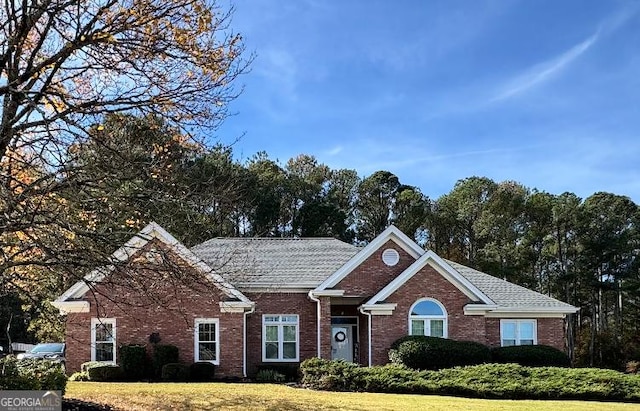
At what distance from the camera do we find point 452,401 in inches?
686

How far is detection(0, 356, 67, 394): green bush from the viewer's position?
38.9 feet

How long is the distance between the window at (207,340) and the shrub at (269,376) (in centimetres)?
164

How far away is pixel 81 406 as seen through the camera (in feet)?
43.7

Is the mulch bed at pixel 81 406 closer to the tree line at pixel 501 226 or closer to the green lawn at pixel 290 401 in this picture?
the green lawn at pixel 290 401

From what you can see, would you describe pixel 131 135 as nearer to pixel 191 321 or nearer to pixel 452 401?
pixel 452 401

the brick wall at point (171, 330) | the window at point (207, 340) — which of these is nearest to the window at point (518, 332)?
the brick wall at point (171, 330)

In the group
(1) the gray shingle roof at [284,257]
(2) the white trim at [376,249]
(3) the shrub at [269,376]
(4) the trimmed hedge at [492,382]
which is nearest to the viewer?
(4) the trimmed hedge at [492,382]

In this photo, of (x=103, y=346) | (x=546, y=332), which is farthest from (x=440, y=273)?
(x=103, y=346)

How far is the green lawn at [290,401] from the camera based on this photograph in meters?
15.1

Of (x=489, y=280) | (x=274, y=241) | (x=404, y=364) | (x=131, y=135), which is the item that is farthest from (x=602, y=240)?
(x=131, y=135)

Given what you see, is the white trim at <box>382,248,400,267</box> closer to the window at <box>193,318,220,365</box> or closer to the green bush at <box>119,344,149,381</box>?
the window at <box>193,318,220,365</box>

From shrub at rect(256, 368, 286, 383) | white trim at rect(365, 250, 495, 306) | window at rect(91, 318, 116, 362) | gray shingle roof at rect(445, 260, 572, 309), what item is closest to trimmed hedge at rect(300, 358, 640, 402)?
shrub at rect(256, 368, 286, 383)

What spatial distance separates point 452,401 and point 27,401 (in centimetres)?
1029

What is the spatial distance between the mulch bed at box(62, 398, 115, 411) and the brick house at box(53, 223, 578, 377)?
9808 millimetres
